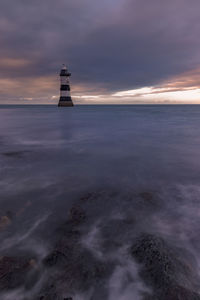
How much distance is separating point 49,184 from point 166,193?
494 cm

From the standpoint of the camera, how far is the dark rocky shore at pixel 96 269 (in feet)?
10.4

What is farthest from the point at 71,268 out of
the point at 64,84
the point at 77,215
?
the point at 64,84

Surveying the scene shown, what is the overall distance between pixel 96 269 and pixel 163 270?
132 cm

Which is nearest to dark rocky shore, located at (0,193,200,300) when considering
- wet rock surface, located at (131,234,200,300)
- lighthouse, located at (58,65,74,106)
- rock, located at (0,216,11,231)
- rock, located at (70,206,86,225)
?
wet rock surface, located at (131,234,200,300)

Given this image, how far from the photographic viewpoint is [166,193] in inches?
274

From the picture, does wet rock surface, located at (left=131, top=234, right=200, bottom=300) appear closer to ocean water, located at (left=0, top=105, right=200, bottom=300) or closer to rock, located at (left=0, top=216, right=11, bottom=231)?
ocean water, located at (left=0, top=105, right=200, bottom=300)

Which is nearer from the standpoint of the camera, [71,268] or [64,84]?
[71,268]

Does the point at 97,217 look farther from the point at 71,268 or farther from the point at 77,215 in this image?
the point at 71,268

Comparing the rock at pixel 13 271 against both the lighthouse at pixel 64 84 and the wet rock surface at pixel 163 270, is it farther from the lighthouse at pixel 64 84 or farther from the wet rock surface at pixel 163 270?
the lighthouse at pixel 64 84

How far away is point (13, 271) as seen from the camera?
3.53 metres

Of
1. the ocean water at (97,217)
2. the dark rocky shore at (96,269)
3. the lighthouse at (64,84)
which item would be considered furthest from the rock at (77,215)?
the lighthouse at (64,84)

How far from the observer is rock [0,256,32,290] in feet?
10.9

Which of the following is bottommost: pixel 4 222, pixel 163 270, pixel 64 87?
pixel 4 222

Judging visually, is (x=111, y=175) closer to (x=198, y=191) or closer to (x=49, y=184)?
(x=49, y=184)
